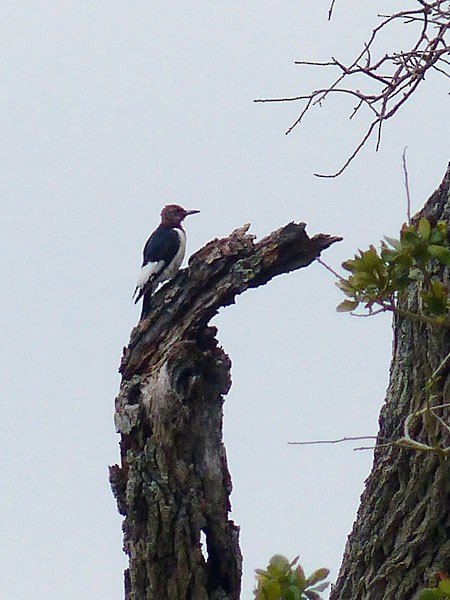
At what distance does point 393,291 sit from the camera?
267 centimetres

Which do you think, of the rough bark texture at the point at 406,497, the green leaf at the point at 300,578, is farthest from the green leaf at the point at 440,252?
the green leaf at the point at 300,578

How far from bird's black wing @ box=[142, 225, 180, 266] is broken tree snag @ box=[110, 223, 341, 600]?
9.42 ft

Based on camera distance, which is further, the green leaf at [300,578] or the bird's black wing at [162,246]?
the bird's black wing at [162,246]

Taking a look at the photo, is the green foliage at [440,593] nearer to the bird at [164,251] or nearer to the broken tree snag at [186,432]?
the broken tree snag at [186,432]

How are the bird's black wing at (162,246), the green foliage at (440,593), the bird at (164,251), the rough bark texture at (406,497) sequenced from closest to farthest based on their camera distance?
the green foliage at (440,593), the rough bark texture at (406,497), the bird at (164,251), the bird's black wing at (162,246)

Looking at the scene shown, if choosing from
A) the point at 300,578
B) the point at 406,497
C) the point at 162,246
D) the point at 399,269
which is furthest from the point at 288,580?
the point at 162,246

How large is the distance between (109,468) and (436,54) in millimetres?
1654

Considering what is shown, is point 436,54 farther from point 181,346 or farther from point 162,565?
point 162,565

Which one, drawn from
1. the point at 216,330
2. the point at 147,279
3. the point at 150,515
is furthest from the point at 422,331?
the point at 147,279

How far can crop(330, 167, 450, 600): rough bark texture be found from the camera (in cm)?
295

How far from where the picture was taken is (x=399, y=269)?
8.67 ft

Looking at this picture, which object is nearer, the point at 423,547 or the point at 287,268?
the point at 423,547

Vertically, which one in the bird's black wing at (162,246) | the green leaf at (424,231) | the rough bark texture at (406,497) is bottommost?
the rough bark texture at (406,497)

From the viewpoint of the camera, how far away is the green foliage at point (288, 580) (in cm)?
283
